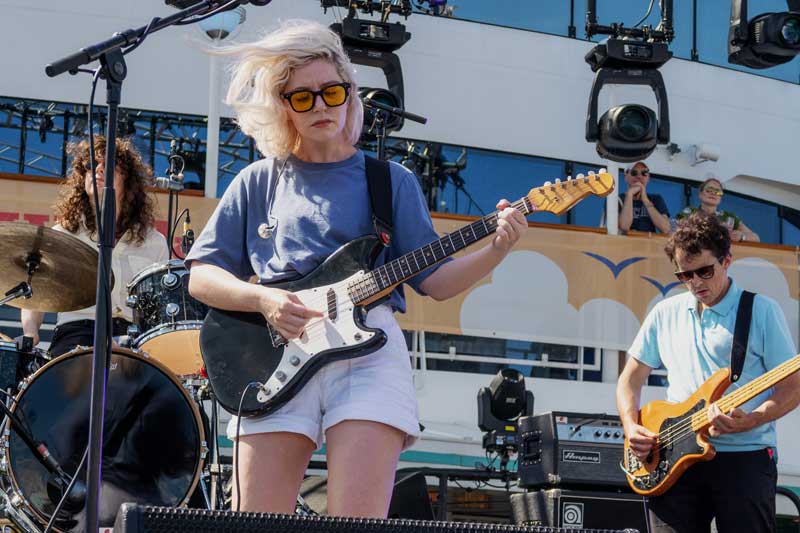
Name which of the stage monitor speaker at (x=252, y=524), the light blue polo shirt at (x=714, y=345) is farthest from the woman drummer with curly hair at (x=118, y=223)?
the stage monitor speaker at (x=252, y=524)

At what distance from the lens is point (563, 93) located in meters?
12.5

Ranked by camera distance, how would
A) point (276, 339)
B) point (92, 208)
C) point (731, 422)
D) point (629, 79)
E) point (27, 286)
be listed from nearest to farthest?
point (276, 339), point (731, 422), point (27, 286), point (92, 208), point (629, 79)

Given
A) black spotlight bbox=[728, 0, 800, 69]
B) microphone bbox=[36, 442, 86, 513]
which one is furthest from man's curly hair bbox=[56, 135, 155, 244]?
black spotlight bbox=[728, 0, 800, 69]

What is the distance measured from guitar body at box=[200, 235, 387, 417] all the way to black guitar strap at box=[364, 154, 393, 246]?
40 mm

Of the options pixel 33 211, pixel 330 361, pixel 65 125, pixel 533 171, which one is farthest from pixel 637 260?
pixel 330 361

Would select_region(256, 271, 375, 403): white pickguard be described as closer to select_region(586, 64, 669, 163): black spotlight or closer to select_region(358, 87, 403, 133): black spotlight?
select_region(358, 87, 403, 133): black spotlight

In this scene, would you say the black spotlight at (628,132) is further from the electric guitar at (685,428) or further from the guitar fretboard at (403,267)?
the guitar fretboard at (403,267)

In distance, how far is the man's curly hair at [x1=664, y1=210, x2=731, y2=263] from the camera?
16.2ft

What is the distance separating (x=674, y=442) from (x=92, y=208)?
310 centimetres

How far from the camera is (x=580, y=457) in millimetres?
6816

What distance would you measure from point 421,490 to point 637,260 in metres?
3.51

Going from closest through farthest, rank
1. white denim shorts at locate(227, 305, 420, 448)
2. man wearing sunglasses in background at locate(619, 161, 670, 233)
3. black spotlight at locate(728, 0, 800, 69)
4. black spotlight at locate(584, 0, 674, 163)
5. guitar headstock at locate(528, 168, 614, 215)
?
white denim shorts at locate(227, 305, 420, 448), guitar headstock at locate(528, 168, 614, 215), black spotlight at locate(728, 0, 800, 69), black spotlight at locate(584, 0, 674, 163), man wearing sunglasses in background at locate(619, 161, 670, 233)

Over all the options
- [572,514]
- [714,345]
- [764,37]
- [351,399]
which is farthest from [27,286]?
[764,37]

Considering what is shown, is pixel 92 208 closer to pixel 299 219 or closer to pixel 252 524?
pixel 299 219
